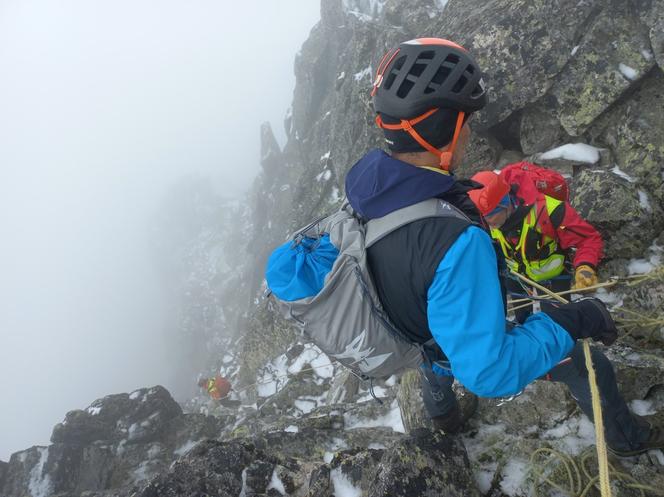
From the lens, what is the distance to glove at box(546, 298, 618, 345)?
2377 millimetres

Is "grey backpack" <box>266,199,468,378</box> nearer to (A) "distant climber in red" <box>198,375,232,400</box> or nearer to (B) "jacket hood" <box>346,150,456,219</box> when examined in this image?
(B) "jacket hood" <box>346,150,456,219</box>

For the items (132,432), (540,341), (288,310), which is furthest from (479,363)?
(132,432)

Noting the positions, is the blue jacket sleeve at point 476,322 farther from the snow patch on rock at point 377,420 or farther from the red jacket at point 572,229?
the snow patch on rock at point 377,420

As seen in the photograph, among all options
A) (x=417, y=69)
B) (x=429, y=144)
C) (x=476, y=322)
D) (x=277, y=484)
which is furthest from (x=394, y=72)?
(x=277, y=484)

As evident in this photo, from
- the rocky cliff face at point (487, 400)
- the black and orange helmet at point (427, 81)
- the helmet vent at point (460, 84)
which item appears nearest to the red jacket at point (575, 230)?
the rocky cliff face at point (487, 400)

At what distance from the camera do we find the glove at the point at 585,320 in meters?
2.38

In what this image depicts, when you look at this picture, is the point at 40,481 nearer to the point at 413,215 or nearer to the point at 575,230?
the point at 413,215

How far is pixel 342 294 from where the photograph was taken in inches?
96.3

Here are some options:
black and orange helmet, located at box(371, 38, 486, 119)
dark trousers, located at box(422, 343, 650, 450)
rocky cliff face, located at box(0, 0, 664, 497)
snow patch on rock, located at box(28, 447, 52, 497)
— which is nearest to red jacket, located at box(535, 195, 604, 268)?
rocky cliff face, located at box(0, 0, 664, 497)

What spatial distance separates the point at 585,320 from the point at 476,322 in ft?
3.28

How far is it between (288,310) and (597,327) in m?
2.03

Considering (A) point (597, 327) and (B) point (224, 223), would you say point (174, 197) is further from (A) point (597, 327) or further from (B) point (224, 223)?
(A) point (597, 327)

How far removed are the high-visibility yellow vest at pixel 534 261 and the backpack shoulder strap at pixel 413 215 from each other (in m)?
2.84

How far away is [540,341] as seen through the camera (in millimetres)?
2219
